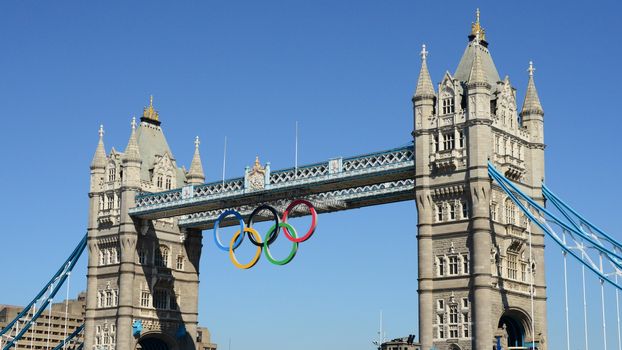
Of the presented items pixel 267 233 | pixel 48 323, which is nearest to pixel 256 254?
pixel 267 233

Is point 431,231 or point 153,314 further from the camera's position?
point 153,314

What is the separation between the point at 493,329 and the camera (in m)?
78.7

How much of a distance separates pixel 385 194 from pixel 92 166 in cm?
3449

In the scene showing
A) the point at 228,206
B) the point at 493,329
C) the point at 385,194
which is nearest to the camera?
the point at 493,329

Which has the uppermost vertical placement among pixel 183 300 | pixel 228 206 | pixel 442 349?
pixel 228 206

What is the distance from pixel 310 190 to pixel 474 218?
1682 cm

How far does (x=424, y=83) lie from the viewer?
8512 cm

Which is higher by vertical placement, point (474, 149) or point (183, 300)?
point (474, 149)

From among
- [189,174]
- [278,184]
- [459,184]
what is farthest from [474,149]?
[189,174]

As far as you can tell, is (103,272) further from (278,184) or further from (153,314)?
(278,184)

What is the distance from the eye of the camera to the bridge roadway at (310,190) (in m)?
86.9

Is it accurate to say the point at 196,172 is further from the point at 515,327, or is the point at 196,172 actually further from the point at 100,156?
the point at 515,327

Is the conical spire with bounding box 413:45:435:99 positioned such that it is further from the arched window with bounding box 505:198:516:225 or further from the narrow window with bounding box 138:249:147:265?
the narrow window with bounding box 138:249:147:265

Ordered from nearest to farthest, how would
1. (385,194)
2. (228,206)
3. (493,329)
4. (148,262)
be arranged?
(493,329) < (385,194) < (228,206) < (148,262)
